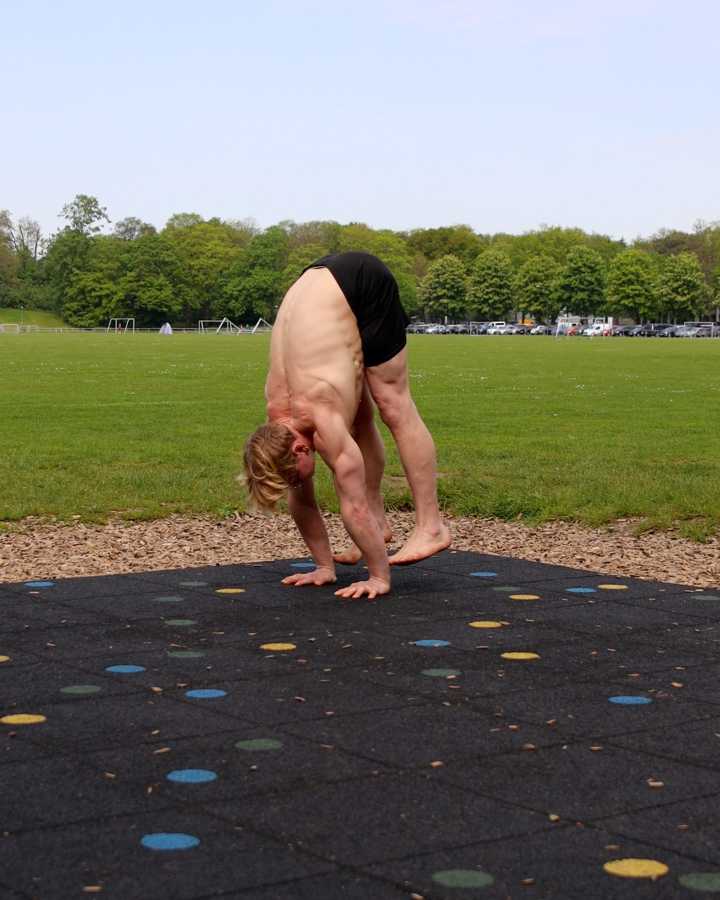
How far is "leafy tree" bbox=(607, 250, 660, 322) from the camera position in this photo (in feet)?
444

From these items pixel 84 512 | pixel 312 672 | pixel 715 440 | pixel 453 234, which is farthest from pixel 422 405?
pixel 453 234

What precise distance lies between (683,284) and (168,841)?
437 ft

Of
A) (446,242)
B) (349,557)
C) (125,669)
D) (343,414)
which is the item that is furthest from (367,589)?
(446,242)

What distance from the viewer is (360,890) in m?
3.26

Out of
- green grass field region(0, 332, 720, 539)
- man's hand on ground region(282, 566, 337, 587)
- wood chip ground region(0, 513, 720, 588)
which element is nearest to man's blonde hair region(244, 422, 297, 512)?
man's hand on ground region(282, 566, 337, 587)

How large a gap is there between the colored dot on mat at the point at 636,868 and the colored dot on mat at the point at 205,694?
204 centimetres

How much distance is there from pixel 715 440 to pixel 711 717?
1201 cm

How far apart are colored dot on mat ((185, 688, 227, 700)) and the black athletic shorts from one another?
282cm

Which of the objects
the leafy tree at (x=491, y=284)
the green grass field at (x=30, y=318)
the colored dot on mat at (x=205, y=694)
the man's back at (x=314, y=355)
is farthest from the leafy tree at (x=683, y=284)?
the colored dot on mat at (x=205, y=694)

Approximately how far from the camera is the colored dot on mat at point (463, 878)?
330 centimetres

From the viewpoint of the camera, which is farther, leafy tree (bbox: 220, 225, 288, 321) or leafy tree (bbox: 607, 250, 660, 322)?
leafy tree (bbox: 220, 225, 288, 321)

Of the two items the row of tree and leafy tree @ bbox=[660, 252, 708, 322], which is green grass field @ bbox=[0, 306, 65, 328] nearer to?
the row of tree

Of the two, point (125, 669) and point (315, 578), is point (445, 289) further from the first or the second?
point (125, 669)

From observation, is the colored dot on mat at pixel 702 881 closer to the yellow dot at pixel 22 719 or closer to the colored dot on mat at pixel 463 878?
the colored dot on mat at pixel 463 878
